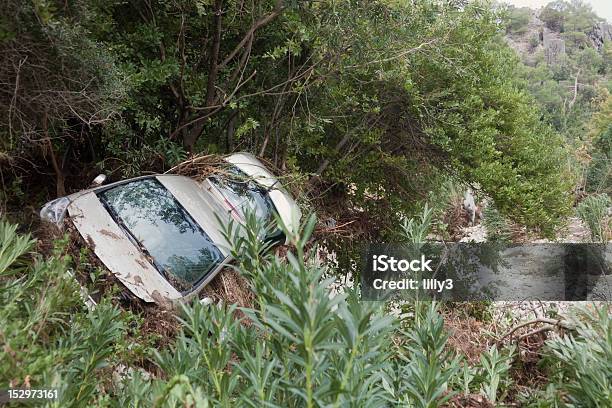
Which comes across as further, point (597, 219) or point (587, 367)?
point (597, 219)

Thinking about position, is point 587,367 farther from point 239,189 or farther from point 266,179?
point 266,179

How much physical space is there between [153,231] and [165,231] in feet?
0.41

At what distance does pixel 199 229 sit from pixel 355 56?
385cm

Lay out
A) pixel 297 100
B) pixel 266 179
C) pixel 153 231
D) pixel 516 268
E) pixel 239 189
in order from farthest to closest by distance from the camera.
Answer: pixel 516 268, pixel 297 100, pixel 266 179, pixel 239 189, pixel 153 231

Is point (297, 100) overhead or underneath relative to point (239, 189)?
overhead

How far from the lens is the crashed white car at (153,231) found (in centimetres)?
457

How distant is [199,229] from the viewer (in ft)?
17.7

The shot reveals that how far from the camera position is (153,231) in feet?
16.8

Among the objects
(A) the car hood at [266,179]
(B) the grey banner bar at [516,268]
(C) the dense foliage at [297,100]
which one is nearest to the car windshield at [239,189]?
(A) the car hood at [266,179]

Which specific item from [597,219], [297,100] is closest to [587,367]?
[297,100]

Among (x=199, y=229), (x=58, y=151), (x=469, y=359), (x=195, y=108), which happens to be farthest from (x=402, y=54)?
(x=469, y=359)

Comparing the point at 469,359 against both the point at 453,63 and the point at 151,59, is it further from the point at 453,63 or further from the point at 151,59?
the point at 453,63

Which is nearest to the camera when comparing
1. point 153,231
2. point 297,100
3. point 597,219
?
point 153,231

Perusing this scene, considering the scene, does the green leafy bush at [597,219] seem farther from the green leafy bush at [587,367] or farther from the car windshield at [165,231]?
the green leafy bush at [587,367]
